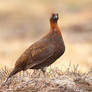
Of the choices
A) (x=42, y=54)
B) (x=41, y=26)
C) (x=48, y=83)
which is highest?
(x=41, y=26)

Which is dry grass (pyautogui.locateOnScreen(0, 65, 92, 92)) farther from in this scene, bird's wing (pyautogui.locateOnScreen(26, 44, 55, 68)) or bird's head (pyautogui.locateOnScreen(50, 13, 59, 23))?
bird's head (pyautogui.locateOnScreen(50, 13, 59, 23))

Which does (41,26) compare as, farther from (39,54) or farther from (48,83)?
(48,83)

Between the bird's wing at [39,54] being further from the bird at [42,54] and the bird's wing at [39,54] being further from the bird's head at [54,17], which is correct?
the bird's head at [54,17]

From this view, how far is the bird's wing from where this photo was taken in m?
13.0

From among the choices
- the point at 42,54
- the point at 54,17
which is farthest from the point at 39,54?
the point at 54,17

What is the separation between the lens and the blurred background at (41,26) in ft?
83.4

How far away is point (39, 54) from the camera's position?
13.0m

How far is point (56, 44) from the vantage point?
1298cm

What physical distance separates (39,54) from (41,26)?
69.5ft

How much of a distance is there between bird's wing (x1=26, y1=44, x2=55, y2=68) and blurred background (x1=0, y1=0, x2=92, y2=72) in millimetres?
8698

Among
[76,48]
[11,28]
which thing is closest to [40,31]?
[11,28]

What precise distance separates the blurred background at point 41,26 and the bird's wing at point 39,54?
8698 mm

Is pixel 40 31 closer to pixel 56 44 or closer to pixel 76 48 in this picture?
pixel 76 48

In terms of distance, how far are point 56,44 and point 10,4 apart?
2533cm
